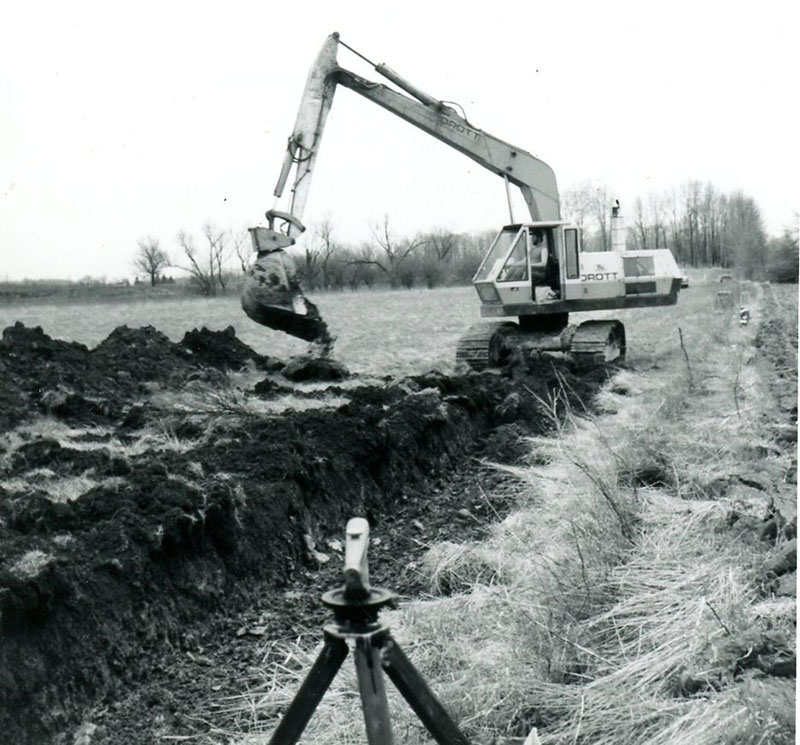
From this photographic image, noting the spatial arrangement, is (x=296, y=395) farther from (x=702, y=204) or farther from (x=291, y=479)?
(x=702, y=204)

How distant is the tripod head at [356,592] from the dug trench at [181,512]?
2.21m

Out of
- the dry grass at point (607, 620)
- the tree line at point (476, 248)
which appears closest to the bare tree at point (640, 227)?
the tree line at point (476, 248)

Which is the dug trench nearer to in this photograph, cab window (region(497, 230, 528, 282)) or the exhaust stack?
cab window (region(497, 230, 528, 282))

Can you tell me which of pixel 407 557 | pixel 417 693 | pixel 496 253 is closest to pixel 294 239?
pixel 496 253

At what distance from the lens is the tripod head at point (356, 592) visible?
1804 mm

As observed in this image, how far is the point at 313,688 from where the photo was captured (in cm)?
194

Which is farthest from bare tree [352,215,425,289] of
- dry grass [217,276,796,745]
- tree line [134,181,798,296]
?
dry grass [217,276,796,745]

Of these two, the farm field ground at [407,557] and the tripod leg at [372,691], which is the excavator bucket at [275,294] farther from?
the tripod leg at [372,691]

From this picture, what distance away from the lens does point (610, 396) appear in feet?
34.4

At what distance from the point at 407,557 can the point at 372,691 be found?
152 inches

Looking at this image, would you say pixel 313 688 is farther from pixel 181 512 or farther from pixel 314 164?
pixel 314 164

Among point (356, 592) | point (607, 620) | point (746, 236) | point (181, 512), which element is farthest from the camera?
point (746, 236)

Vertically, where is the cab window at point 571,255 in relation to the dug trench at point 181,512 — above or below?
above

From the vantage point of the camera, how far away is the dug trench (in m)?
4.04
